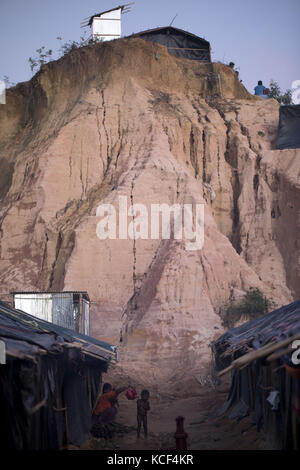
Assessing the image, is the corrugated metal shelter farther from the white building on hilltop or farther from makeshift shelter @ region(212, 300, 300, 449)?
the white building on hilltop

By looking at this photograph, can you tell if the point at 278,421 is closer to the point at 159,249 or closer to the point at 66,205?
the point at 159,249

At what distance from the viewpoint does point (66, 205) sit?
27.5 m

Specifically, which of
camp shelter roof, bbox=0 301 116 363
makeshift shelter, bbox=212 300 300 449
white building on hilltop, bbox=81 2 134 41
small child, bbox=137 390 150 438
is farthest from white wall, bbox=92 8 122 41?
small child, bbox=137 390 150 438

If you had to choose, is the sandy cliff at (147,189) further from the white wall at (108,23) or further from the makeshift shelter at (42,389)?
the makeshift shelter at (42,389)

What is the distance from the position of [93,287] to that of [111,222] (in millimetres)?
2904

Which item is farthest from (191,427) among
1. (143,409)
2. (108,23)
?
(108,23)

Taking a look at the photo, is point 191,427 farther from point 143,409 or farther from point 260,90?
point 260,90

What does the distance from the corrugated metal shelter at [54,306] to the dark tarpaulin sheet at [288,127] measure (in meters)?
14.5

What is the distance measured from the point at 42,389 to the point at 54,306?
38.3 ft

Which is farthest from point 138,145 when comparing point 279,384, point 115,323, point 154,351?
point 279,384

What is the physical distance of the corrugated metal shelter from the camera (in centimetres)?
2003

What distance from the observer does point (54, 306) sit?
20172mm

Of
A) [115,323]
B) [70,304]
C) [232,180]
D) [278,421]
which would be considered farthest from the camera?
[232,180]

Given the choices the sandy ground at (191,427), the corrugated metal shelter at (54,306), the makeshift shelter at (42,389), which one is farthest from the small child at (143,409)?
the corrugated metal shelter at (54,306)
